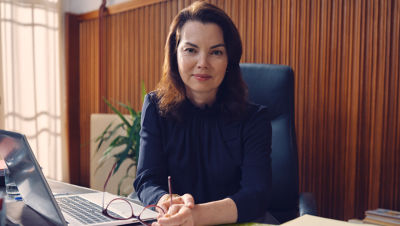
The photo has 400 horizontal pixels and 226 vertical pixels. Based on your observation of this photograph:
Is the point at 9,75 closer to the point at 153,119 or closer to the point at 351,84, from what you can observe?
the point at 153,119

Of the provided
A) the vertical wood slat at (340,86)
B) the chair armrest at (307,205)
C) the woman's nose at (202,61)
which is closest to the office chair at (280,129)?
the chair armrest at (307,205)

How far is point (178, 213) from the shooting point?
0.90 metres

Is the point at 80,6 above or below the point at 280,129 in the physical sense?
above

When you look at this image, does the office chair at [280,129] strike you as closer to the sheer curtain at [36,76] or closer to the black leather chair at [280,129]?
the black leather chair at [280,129]

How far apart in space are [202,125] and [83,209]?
24.8 inches

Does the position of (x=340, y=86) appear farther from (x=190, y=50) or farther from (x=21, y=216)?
(x=21, y=216)

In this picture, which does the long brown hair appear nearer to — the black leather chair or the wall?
the black leather chair

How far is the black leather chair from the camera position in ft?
5.29

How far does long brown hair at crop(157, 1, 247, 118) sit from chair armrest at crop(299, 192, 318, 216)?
0.42 meters

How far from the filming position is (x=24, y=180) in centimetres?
92

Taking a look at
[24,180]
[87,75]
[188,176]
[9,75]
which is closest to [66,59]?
[87,75]

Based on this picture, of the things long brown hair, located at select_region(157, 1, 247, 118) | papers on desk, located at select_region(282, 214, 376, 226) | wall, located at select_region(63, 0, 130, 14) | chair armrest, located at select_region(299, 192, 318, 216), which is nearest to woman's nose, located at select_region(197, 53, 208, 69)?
long brown hair, located at select_region(157, 1, 247, 118)

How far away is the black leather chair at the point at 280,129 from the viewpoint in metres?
1.61

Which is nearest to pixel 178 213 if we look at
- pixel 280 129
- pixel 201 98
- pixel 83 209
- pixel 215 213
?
pixel 215 213
